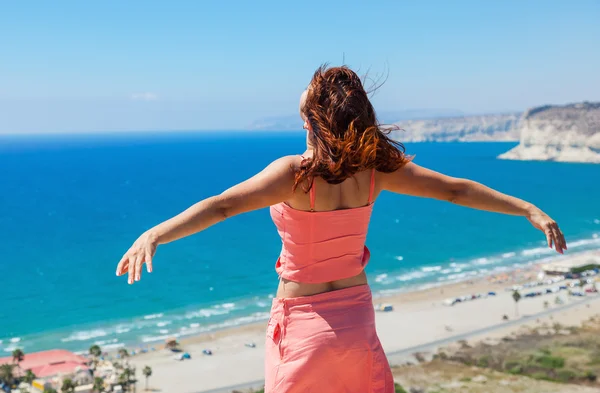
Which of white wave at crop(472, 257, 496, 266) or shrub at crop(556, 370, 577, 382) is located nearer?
shrub at crop(556, 370, 577, 382)

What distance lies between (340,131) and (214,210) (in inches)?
17.4

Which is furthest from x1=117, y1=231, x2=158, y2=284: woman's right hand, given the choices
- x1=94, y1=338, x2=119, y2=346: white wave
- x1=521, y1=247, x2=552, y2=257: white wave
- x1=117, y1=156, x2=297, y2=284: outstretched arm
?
x1=521, y1=247, x2=552, y2=257: white wave

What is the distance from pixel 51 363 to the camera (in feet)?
77.2

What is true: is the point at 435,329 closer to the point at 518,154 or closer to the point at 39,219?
the point at 39,219

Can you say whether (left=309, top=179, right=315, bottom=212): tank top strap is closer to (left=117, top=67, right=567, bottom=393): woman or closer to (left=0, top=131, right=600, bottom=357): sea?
(left=117, top=67, right=567, bottom=393): woman

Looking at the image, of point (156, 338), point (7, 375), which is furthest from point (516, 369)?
point (7, 375)

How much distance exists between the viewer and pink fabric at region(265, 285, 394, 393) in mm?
1962

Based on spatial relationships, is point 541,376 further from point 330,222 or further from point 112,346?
point 112,346

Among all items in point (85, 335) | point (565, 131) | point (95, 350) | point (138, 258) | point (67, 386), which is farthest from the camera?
point (565, 131)

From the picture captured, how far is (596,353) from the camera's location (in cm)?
1886

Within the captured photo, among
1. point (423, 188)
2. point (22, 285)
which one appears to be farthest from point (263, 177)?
point (22, 285)

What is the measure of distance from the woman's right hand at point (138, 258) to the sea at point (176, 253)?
90.2 feet

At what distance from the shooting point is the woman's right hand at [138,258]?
164cm

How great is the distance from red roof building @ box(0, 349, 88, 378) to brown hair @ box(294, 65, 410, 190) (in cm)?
2260
